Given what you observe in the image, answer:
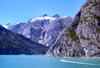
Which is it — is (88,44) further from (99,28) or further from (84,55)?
(99,28)

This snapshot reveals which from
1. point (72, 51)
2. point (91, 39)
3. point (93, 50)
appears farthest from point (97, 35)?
point (72, 51)

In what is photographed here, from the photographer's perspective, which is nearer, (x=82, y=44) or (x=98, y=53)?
(x=98, y=53)

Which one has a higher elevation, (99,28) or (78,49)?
(99,28)

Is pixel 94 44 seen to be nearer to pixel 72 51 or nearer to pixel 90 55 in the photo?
pixel 90 55

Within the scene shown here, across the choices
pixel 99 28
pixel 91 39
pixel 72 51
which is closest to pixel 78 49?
pixel 72 51

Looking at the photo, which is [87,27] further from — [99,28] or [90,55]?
A: [90,55]

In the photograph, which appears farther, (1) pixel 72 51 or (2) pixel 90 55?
(1) pixel 72 51

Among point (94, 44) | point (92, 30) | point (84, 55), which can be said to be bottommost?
point (84, 55)

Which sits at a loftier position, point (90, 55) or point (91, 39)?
point (91, 39)
